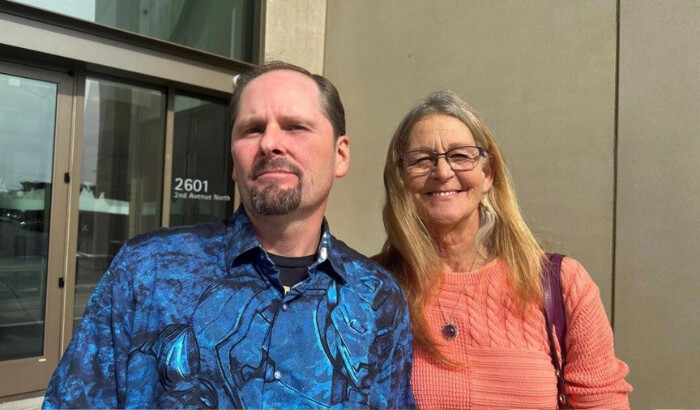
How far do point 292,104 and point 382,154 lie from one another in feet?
13.2

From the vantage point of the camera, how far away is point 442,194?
198 centimetres

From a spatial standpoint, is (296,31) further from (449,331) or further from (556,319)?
(556,319)

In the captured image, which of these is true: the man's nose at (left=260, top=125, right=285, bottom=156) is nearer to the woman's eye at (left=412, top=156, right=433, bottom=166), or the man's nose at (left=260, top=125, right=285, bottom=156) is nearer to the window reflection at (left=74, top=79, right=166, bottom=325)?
the woman's eye at (left=412, top=156, right=433, bottom=166)

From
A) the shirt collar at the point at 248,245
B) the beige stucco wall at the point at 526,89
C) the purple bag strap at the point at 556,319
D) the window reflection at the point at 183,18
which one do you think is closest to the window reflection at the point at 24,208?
the window reflection at the point at 183,18

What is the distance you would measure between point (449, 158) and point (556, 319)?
717 mm

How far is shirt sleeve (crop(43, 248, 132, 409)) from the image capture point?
1260 millimetres

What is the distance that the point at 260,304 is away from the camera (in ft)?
4.71

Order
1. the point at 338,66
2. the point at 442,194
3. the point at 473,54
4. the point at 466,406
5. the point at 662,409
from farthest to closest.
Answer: the point at 338,66
the point at 473,54
the point at 662,409
the point at 442,194
the point at 466,406

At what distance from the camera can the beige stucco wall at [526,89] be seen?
3.96 m

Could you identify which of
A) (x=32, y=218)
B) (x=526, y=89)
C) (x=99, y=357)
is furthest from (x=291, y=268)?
(x=32, y=218)

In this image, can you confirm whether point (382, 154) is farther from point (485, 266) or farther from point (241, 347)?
point (241, 347)

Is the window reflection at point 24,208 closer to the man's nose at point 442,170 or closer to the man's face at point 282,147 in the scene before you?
the man's face at point 282,147

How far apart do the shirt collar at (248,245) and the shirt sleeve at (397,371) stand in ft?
0.85

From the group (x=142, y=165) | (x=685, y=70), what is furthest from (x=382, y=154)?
(x=685, y=70)
